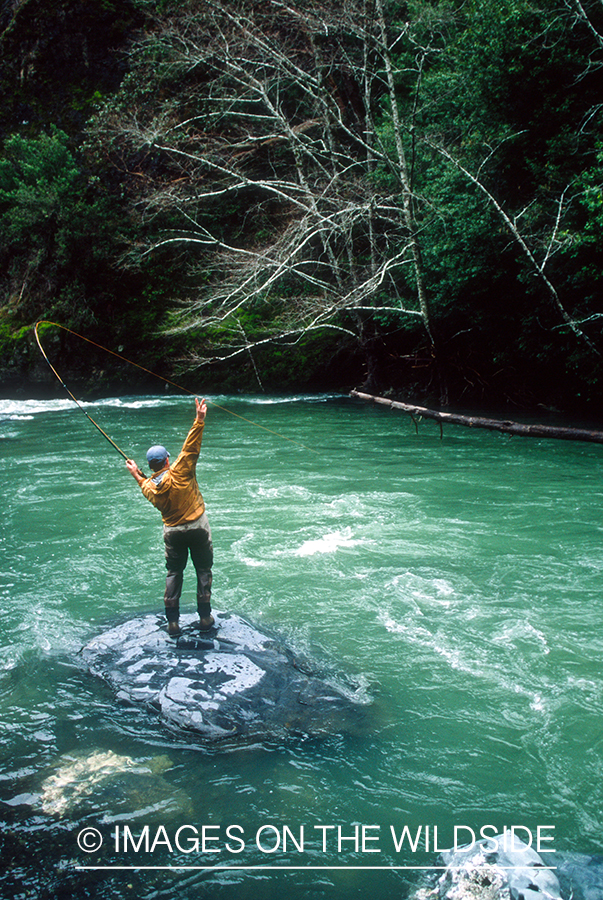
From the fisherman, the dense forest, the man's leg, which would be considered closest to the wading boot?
the fisherman

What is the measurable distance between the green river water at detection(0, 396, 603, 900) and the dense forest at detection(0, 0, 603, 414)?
6.55 m

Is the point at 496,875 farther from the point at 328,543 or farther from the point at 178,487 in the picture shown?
the point at 328,543

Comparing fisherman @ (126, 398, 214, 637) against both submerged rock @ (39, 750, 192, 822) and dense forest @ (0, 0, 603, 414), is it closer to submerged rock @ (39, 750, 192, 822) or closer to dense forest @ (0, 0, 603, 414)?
submerged rock @ (39, 750, 192, 822)

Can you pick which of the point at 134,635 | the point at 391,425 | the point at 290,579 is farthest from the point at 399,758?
the point at 391,425

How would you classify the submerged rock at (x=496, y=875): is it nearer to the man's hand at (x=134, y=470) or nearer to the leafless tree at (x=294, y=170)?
the man's hand at (x=134, y=470)

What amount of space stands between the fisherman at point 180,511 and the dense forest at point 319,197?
9868mm

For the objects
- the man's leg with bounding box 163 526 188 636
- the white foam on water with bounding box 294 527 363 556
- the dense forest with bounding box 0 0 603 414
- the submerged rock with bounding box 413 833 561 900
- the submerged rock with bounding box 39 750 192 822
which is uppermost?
the dense forest with bounding box 0 0 603 414

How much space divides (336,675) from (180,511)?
179 cm

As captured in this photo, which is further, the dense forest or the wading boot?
the dense forest

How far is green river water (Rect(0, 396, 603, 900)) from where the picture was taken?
3.28 meters

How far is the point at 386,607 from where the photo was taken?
6.06 meters

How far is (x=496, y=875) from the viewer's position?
2.85 meters

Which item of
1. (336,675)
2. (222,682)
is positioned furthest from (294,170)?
(222,682)

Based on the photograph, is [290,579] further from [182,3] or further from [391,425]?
[182,3]
